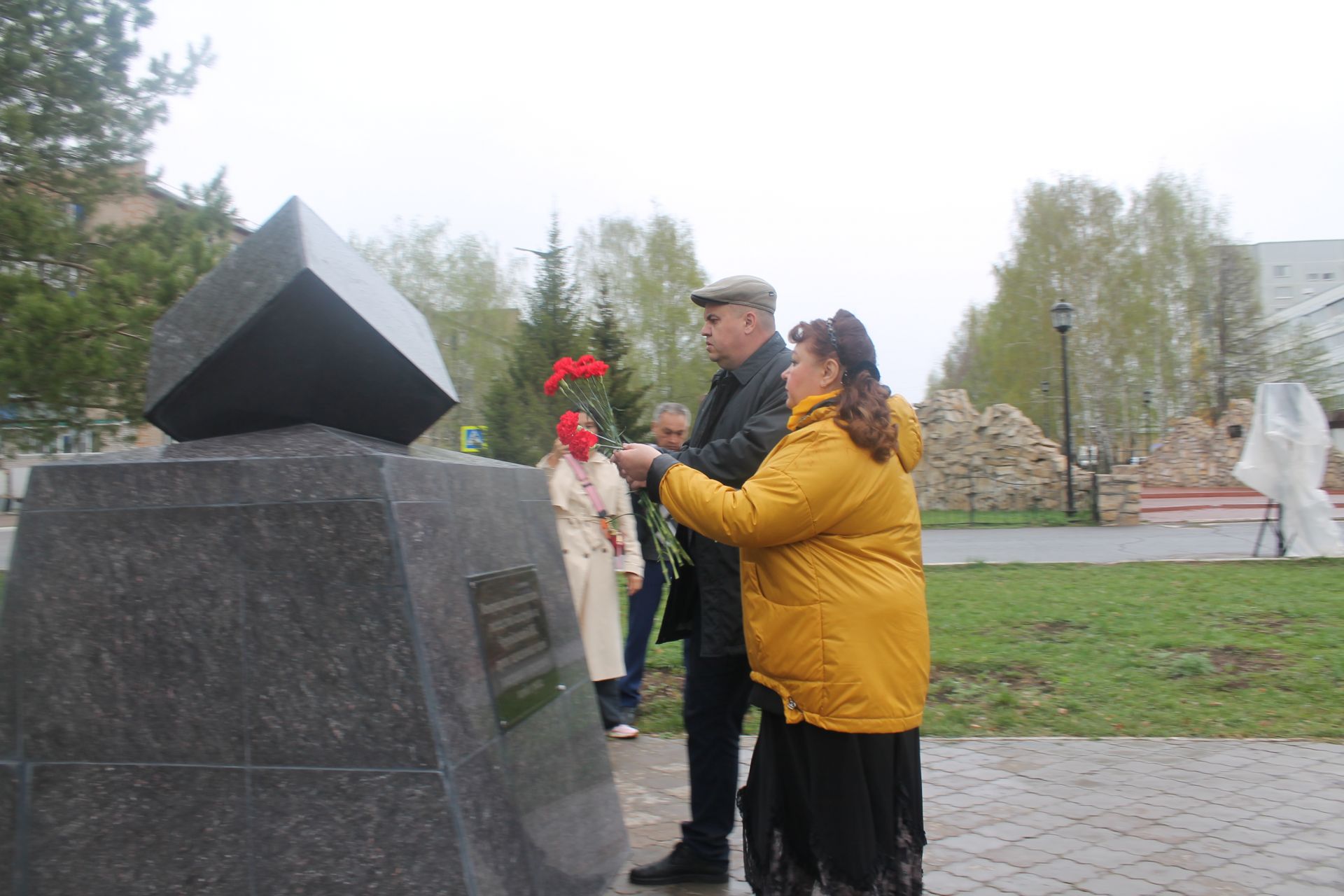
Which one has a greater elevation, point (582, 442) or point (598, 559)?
point (582, 442)

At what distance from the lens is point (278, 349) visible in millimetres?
3020

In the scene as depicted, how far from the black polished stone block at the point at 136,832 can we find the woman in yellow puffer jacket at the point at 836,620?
1.40m

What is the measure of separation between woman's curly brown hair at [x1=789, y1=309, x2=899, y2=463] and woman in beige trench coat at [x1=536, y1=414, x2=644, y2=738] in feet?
9.16

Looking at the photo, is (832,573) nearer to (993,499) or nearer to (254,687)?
(254,687)

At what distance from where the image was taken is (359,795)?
2.53 m

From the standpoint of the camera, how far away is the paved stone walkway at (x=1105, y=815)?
11.4ft

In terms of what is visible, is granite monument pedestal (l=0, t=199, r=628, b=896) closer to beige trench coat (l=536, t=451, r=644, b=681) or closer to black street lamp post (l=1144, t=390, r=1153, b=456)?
beige trench coat (l=536, t=451, r=644, b=681)

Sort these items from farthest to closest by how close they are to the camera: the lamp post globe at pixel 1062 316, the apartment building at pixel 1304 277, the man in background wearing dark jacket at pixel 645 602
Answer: the apartment building at pixel 1304 277 < the lamp post globe at pixel 1062 316 < the man in background wearing dark jacket at pixel 645 602

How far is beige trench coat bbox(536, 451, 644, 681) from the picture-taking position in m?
5.66

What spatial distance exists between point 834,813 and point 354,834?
1239 mm

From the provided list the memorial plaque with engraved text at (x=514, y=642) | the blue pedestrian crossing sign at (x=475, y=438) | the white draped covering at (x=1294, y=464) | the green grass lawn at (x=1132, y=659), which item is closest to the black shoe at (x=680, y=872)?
the memorial plaque with engraved text at (x=514, y=642)

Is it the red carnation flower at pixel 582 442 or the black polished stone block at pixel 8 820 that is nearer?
the black polished stone block at pixel 8 820

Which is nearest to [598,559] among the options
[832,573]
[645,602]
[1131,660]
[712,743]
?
[645,602]

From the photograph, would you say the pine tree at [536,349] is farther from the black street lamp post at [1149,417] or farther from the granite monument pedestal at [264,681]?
the black street lamp post at [1149,417]
